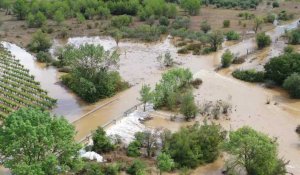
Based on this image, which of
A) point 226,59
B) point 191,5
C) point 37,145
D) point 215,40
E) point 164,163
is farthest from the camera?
point 191,5

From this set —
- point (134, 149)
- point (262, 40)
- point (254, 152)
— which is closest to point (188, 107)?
point (134, 149)

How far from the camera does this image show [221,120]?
30859 millimetres

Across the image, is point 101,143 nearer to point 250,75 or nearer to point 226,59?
point 250,75

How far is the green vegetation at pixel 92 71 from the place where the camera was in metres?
33.1

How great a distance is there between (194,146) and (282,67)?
48.2ft

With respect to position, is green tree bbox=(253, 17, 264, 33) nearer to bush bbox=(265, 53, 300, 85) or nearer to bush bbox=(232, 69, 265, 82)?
bush bbox=(232, 69, 265, 82)

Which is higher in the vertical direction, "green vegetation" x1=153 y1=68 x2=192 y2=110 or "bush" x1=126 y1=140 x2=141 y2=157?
"green vegetation" x1=153 y1=68 x2=192 y2=110

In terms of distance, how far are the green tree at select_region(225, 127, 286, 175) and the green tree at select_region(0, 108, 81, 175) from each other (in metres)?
8.21

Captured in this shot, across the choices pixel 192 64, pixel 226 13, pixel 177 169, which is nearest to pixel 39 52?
pixel 192 64

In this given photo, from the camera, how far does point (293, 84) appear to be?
34.4 m

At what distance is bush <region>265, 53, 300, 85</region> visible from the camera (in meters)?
36.2

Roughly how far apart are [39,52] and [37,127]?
25.3 meters

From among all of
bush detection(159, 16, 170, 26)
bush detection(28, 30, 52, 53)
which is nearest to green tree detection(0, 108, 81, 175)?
bush detection(28, 30, 52, 53)

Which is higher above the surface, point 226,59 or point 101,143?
point 226,59
